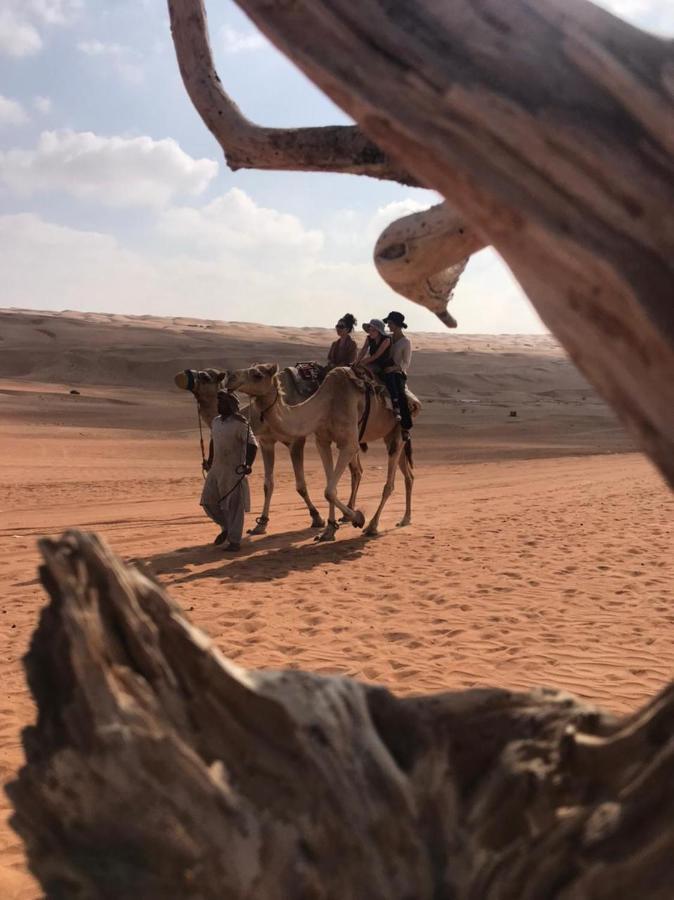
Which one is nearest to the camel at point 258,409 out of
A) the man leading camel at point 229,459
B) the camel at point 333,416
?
the camel at point 333,416

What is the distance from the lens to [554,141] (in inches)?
67.1

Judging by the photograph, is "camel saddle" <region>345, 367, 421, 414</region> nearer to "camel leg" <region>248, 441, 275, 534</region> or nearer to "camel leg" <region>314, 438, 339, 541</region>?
"camel leg" <region>314, 438, 339, 541</region>

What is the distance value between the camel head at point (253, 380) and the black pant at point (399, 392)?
233 cm

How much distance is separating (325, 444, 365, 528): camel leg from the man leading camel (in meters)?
1.09

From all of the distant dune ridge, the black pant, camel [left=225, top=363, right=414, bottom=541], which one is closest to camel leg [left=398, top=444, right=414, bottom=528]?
camel [left=225, top=363, right=414, bottom=541]

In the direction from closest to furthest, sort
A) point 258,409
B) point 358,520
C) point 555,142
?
point 555,142 < point 258,409 < point 358,520

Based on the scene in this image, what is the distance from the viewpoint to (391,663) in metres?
6.68

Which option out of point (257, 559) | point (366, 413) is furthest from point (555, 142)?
point (366, 413)

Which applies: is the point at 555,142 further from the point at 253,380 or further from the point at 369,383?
the point at 369,383

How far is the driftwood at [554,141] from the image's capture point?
167 centimetres

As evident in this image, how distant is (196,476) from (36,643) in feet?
57.5

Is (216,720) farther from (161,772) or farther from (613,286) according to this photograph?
(613,286)

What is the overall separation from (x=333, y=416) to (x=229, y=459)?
165cm

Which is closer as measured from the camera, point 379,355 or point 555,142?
point 555,142
